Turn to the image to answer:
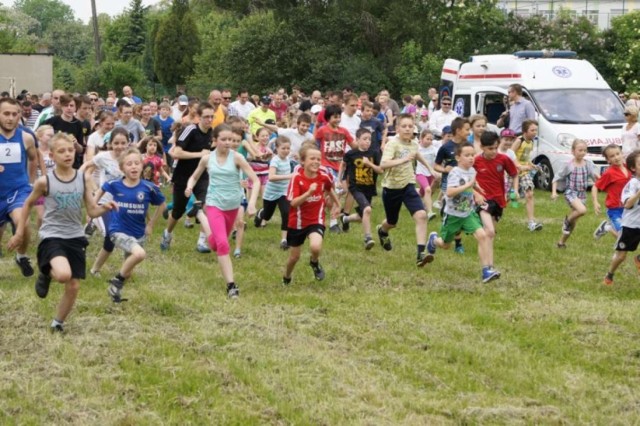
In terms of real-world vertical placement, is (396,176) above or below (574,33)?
below

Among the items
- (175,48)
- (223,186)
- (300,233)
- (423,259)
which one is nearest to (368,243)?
(423,259)

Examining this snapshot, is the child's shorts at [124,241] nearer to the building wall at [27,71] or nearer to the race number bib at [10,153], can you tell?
the race number bib at [10,153]

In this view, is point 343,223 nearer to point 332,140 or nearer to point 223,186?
point 332,140

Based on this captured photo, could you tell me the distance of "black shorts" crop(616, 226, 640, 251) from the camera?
10.8m

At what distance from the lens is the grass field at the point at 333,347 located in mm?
6695

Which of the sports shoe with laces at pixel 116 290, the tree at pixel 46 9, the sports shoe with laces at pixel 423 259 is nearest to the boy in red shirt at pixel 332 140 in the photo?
the sports shoe with laces at pixel 423 259

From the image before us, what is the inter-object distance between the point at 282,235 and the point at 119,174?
9.95ft

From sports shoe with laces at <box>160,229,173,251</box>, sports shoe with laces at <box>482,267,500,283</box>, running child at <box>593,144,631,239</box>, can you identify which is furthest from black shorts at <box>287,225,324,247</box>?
running child at <box>593,144,631,239</box>

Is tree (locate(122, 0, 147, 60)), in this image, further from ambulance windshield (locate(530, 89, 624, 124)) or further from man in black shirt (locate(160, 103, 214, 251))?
man in black shirt (locate(160, 103, 214, 251))

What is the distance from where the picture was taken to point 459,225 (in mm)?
Result: 11594

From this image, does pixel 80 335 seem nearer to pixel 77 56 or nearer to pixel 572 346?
pixel 572 346

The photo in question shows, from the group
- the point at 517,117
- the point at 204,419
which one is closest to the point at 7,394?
the point at 204,419

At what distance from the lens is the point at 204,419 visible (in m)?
6.50

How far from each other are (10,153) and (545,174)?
41.3 feet
